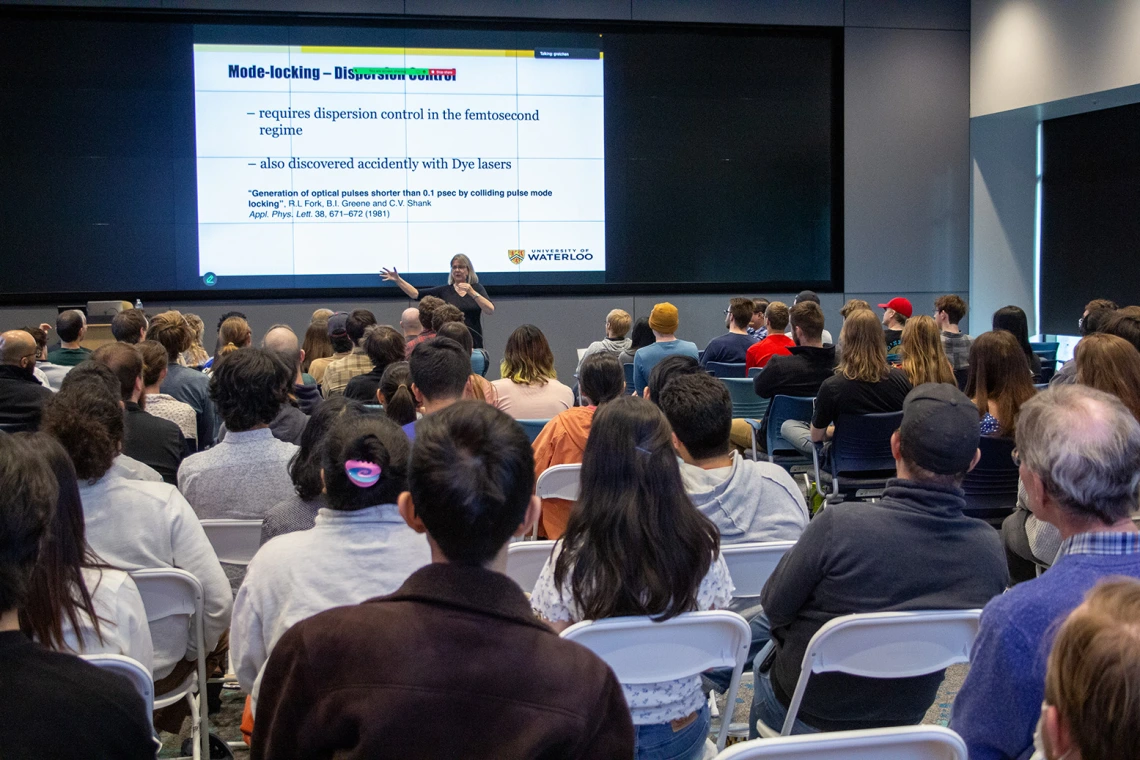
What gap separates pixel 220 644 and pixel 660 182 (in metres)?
7.48

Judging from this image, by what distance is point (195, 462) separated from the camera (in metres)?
3.13

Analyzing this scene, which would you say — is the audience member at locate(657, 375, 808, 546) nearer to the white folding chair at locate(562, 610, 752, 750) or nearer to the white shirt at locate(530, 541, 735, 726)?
the white shirt at locate(530, 541, 735, 726)

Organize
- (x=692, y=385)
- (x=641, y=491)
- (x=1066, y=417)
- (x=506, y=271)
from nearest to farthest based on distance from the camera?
(x=1066, y=417) < (x=641, y=491) < (x=692, y=385) < (x=506, y=271)

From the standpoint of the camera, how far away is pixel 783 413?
5.49 metres

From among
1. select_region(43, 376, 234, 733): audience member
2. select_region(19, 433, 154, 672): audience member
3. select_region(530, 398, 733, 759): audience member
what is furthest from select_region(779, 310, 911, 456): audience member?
select_region(19, 433, 154, 672): audience member

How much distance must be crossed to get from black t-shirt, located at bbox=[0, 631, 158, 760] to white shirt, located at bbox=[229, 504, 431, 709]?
2.38 feet

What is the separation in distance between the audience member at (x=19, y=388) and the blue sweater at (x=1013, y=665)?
3.82 metres

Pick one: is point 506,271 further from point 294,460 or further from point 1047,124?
point 294,460

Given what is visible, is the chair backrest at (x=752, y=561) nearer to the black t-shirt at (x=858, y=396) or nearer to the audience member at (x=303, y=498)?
the audience member at (x=303, y=498)

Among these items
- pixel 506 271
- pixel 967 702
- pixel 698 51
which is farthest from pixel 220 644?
pixel 698 51

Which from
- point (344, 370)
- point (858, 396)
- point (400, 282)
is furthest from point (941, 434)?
point (400, 282)

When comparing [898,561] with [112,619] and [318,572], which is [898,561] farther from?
[112,619]

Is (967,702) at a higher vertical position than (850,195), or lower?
lower

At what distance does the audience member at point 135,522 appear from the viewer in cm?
238
